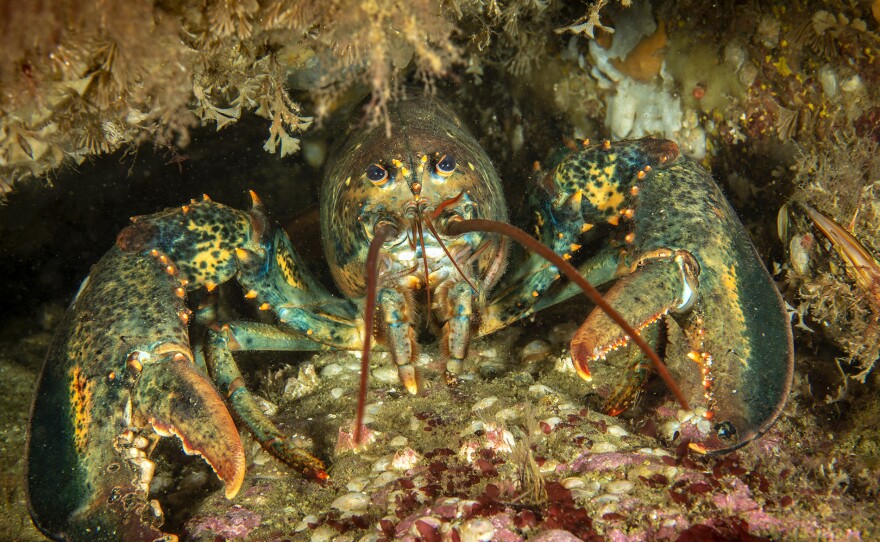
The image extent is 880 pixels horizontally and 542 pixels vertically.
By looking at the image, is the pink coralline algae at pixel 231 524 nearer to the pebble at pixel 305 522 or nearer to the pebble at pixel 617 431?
the pebble at pixel 305 522

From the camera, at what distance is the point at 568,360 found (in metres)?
3.39

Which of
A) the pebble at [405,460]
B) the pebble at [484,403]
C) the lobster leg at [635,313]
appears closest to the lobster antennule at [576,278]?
the lobster leg at [635,313]

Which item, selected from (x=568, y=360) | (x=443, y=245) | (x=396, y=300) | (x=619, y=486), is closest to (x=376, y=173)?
(x=443, y=245)

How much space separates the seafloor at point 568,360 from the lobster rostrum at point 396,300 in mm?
255

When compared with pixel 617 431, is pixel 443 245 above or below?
above

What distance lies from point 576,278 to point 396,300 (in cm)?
155

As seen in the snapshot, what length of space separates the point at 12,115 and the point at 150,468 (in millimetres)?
1768

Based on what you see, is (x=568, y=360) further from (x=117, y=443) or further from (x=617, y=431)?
(x=117, y=443)

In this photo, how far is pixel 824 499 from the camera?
220 centimetres

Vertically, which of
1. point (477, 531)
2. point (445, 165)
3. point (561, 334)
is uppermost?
point (445, 165)

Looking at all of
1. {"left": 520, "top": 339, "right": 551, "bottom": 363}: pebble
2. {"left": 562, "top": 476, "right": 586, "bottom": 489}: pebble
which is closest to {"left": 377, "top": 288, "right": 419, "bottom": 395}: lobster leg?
{"left": 520, "top": 339, "right": 551, "bottom": 363}: pebble

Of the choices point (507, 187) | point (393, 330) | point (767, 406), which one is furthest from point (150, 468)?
point (507, 187)

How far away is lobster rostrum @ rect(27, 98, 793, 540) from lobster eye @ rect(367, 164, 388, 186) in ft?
0.04

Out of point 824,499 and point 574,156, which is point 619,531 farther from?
point 574,156
